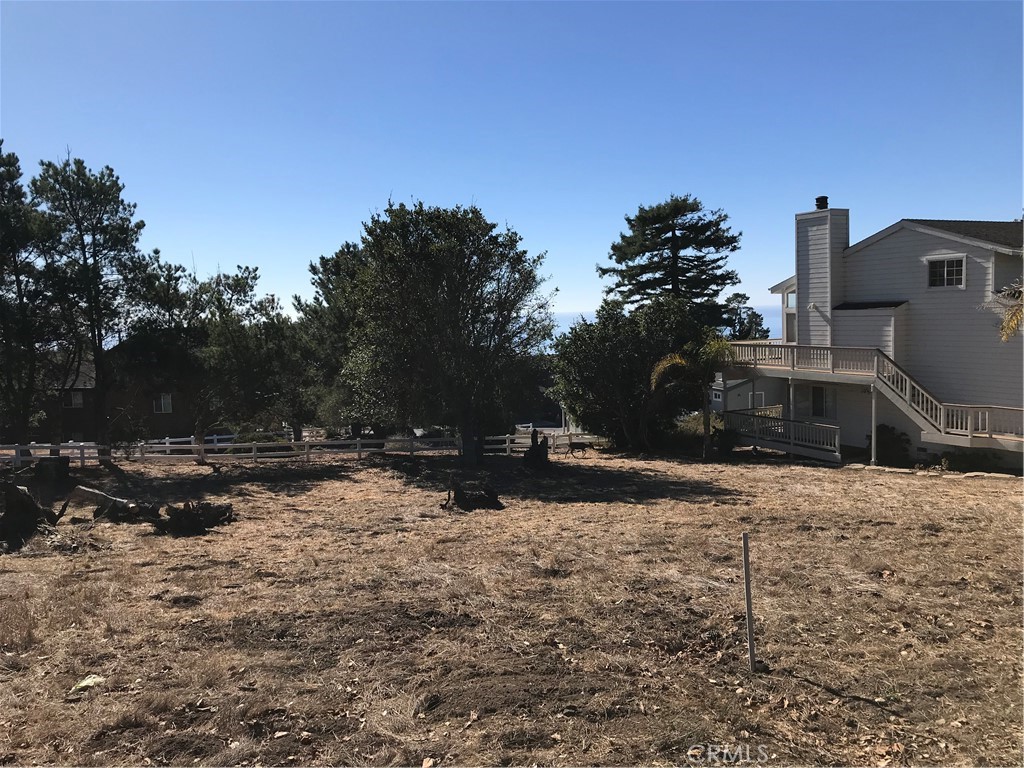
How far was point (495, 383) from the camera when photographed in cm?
2125

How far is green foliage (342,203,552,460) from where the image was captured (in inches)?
819

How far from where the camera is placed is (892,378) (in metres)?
20.0

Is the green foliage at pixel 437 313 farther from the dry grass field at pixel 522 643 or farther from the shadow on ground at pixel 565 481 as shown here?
the dry grass field at pixel 522 643

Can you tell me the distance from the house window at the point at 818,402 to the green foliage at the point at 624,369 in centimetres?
416

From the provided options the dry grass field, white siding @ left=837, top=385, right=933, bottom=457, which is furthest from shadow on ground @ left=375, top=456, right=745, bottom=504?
white siding @ left=837, top=385, right=933, bottom=457

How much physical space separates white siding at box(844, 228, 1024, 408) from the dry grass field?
830 centimetres

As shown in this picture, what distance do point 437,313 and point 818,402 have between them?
46.9ft

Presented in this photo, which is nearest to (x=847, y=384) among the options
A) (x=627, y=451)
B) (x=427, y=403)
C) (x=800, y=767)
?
(x=627, y=451)

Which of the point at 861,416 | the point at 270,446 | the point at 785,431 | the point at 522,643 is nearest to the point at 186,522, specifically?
the point at 522,643

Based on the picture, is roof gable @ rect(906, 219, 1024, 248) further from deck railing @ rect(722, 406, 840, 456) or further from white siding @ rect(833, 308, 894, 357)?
deck railing @ rect(722, 406, 840, 456)

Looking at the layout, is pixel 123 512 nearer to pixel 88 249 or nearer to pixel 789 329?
pixel 88 249

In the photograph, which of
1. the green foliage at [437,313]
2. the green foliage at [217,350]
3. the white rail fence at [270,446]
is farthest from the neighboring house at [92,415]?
the green foliage at [437,313]

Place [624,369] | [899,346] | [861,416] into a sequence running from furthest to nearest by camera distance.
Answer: [624,369]
[861,416]
[899,346]

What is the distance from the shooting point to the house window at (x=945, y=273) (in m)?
19.9
